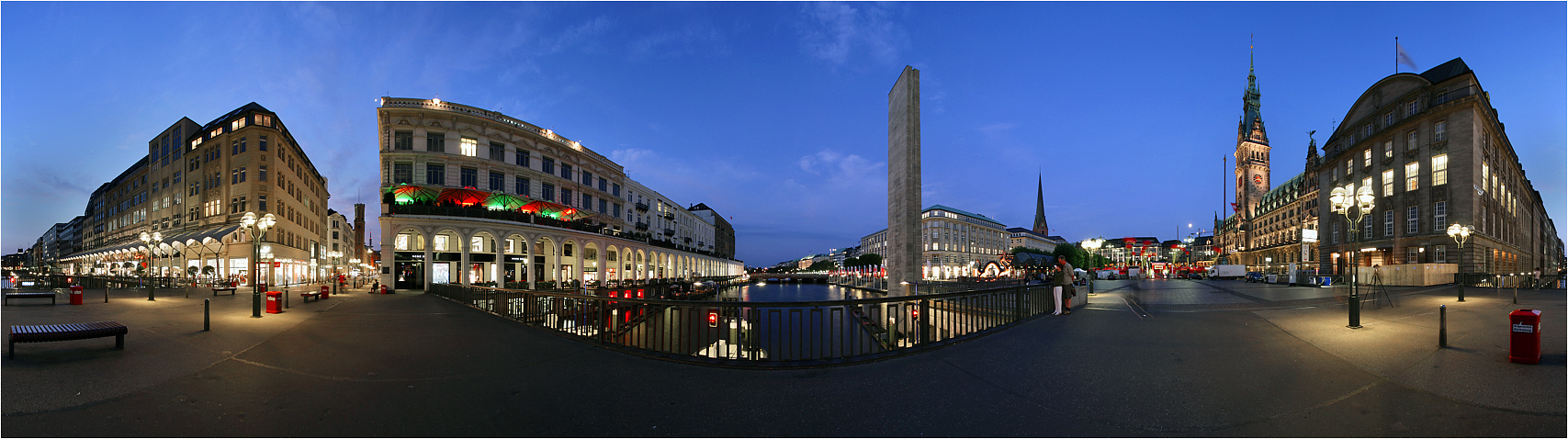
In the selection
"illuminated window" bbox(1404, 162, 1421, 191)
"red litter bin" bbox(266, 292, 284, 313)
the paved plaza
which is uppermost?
"illuminated window" bbox(1404, 162, 1421, 191)

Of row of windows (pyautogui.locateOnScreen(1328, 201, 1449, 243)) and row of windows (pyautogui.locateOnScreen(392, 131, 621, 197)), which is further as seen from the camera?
row of windows (pyautogui.locateOnScreen(1328, 201, 1449, 243))

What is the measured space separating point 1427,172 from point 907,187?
51.6 m

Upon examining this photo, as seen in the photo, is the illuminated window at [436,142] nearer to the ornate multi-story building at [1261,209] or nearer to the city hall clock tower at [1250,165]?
the ornate multi-story building at [1261,209]

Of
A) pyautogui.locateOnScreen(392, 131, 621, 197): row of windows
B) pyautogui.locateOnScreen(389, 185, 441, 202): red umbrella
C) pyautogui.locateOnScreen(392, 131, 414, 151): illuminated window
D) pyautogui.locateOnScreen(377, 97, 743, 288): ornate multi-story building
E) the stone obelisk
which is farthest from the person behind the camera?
pyautogui.locateOnScreen(392, 131, 621, 197): row of windows

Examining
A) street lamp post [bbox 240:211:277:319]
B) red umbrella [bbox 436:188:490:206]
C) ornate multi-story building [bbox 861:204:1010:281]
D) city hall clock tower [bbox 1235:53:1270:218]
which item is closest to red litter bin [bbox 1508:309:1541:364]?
street lamp post [bbox 240:211:277:319]

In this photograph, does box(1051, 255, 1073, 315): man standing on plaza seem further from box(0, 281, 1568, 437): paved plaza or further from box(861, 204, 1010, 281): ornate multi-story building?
box(861, 204, 1010, 281): ornate multi-story building

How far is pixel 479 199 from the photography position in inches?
1593

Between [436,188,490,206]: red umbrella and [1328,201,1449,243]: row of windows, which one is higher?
[436,188,490,206]: red umbrella

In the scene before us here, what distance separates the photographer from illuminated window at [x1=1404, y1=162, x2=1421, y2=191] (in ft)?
151

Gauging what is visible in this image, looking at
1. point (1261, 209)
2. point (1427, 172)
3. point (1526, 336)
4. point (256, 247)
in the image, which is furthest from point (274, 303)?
point (1261, 209)

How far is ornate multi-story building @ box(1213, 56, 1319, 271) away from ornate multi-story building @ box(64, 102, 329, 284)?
108 metres

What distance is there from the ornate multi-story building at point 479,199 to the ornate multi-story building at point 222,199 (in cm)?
1137

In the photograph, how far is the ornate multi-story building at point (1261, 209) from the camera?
92938 mm

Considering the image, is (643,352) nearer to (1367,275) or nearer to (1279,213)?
(1367,275)
